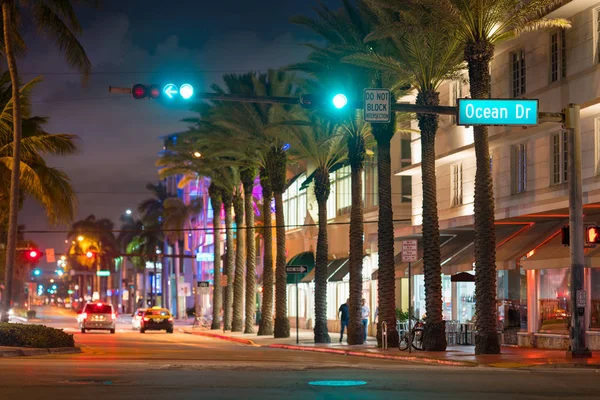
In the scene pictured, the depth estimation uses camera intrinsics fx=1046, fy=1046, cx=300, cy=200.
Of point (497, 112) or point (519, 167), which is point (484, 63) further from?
point (519, 167)

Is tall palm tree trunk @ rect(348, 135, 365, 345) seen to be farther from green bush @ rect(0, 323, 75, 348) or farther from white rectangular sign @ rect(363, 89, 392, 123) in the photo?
white rectangular sign @ rect(363, 89, 392, 123)

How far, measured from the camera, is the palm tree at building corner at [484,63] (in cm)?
2900

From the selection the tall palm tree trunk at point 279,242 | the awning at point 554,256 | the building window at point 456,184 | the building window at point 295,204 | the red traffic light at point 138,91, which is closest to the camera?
the red traffic light at point 138,91

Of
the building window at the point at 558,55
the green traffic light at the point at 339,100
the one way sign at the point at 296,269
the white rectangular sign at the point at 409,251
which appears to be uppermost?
the building window at the point at 558,55

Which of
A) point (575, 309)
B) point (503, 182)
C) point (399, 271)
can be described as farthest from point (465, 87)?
point (575, 309)

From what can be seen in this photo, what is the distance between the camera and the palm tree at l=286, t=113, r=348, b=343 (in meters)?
41.8

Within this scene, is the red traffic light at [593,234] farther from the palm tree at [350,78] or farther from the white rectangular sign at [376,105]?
the palm tree at [350,78]

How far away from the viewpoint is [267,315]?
171 feet

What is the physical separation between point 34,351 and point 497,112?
13766 mm

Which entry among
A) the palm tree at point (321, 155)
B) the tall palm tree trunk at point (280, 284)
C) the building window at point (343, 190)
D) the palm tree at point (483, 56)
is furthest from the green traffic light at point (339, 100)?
the building window at point (343, 190)

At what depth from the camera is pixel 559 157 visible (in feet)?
108

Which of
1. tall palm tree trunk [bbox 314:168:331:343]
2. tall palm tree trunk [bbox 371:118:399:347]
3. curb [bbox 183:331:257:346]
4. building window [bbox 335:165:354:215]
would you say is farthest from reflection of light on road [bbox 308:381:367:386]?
building window [bbox 335:165:354:215]

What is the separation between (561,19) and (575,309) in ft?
29.3

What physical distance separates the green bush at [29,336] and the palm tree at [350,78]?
11614mm
